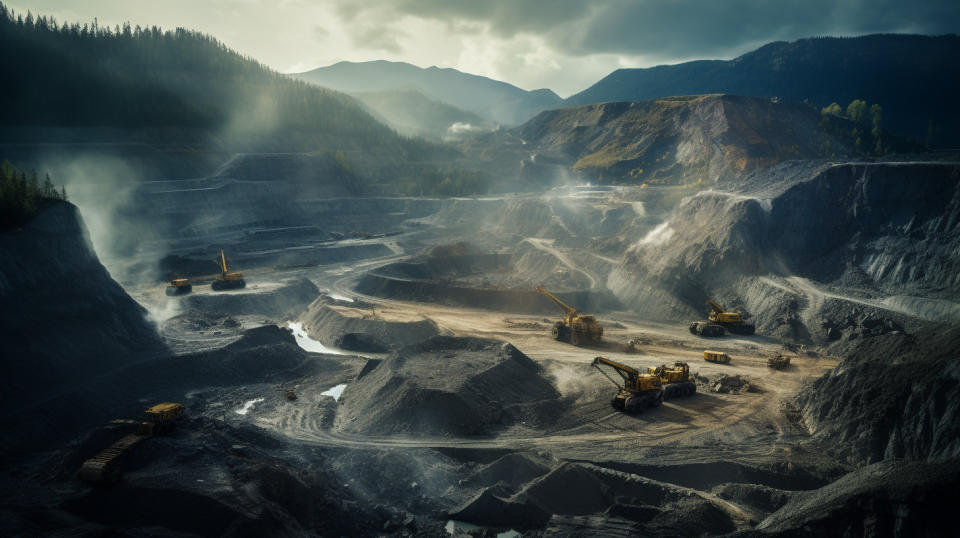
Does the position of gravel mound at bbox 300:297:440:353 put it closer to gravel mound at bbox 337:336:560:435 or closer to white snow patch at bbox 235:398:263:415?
gravel mound at bbox 337:336:560:435

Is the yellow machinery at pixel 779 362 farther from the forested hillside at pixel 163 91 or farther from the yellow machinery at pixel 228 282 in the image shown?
the forested hillside at pixel 163 91

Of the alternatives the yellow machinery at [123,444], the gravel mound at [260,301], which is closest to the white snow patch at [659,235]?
the gravel mound at [260,301]

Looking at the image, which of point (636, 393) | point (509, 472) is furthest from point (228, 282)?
point (636, 393)

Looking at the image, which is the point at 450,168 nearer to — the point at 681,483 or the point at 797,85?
the point at 681,483

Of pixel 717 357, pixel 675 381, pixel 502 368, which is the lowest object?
pixel 717 357

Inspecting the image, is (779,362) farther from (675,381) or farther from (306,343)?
(306,343)

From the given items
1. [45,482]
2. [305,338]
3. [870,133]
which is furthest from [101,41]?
[870,133]
